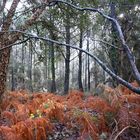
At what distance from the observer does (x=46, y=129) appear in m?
5.64

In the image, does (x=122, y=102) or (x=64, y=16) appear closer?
(x=122, y=102)

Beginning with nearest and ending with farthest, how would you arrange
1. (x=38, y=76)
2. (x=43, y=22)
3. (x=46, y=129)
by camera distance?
(x=46, y=129)
(x=43, y=22)
(x=38, y=76)

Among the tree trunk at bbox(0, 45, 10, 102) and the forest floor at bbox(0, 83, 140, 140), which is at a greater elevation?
the tree trunk at bbox(0, 45, 10, 102)

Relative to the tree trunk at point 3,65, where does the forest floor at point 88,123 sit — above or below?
below

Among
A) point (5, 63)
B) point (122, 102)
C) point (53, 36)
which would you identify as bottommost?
point (122, 102)

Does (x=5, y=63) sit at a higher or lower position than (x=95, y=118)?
higher

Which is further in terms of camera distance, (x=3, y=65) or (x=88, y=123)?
(x=3, y=65)

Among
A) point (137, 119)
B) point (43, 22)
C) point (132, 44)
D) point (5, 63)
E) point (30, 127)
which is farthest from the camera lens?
point (132, 44)

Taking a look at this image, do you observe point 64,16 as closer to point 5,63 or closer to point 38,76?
point 5,63

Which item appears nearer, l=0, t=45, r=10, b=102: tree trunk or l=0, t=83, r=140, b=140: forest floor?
l=0, t=83, r=140, b=140: forest floor

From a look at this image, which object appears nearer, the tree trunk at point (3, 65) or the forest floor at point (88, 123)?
the forest floor at point (88, 123)

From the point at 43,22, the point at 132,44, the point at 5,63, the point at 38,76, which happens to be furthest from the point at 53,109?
the point at 38,76

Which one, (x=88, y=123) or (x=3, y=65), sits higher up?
(x=3, y=65)

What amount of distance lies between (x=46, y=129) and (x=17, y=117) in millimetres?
865
